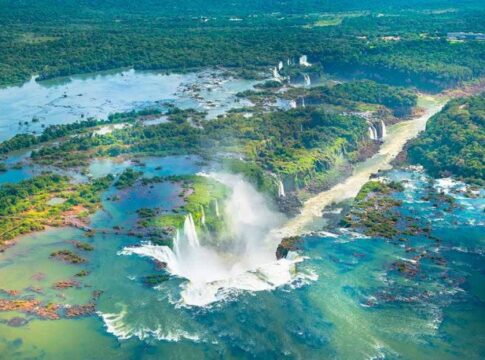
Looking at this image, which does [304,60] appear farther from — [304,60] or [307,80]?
[307,80]

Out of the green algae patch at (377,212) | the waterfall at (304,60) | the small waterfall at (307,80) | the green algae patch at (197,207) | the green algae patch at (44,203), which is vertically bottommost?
the green algae patch at (377,212)

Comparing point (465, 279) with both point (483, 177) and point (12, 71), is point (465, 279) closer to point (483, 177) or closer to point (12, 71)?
point (483, 177)

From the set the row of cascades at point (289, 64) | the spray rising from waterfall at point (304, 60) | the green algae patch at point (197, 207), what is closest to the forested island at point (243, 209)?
the green algae patch at point (197, 207)

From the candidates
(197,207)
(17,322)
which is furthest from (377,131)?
(17,322)

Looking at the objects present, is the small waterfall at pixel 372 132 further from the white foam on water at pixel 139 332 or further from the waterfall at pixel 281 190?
the white foam on water at pixel 139 332

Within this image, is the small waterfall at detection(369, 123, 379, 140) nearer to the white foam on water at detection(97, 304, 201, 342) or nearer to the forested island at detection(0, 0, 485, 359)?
the forested island at detection(0, 0, 485, 359)

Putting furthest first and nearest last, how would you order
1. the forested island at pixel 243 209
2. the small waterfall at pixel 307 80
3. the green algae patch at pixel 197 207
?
1. the small waterfall at pixel 307 80
2. the green algae patch at pixel 197 207
3. the forested island at pixel 243 209

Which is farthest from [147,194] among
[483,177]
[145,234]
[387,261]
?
[483,177]
